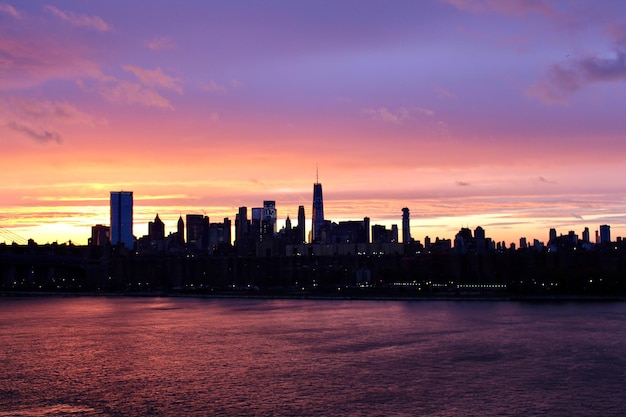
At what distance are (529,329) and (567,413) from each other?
30.7 meters

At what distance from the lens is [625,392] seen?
117ft

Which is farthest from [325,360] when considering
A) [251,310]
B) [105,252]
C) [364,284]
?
[105,252]

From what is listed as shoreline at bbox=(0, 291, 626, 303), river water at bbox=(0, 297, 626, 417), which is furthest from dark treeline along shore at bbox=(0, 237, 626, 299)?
river water at bbox=(0, 297, 626, 417)

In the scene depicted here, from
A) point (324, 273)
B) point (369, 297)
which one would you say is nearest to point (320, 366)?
point (369, 297)

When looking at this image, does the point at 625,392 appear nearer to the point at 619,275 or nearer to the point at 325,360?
the point at 325,360

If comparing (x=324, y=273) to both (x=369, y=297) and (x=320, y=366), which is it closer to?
(x=369, y=297)

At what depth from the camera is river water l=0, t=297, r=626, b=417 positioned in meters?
33.7

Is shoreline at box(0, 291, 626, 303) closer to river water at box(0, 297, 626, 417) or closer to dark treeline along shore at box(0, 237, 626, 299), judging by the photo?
dark treeline along shore at box(0, 237, 626, 299)

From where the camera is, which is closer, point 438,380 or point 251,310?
point 438,380

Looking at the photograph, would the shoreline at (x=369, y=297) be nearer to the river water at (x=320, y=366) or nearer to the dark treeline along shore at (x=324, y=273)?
the dark treeline along shore at (x=324, y=273)

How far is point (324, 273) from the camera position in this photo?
167m

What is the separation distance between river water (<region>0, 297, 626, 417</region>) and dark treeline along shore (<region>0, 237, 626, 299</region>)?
43415 mm

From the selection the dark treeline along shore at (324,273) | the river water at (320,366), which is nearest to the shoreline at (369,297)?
the dark treeline along shore at (324,273)

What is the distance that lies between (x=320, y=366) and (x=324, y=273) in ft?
405
